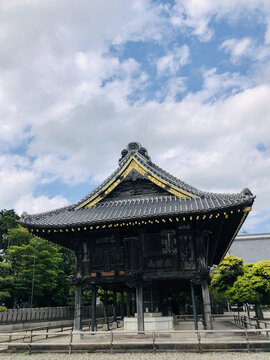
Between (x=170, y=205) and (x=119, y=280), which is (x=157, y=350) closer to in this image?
(x=119, y=280)

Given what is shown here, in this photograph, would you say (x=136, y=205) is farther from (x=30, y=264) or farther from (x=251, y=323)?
(x=30, y=264)

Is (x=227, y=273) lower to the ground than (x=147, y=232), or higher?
lower

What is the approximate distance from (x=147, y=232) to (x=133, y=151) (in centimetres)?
555

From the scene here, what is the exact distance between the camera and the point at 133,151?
18.5 meters

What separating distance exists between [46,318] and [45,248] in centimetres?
988

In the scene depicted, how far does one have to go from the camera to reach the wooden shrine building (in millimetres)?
13883

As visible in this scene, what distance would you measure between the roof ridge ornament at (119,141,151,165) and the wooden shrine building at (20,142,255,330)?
70.6 inches

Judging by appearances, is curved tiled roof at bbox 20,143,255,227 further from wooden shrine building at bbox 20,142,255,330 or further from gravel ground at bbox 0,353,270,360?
gravel ground at bbox 0,353,270,360

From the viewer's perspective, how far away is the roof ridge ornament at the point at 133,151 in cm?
1859

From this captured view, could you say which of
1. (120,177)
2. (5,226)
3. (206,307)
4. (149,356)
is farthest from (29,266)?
(149,356)

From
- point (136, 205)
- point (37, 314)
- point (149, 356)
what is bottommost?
point (149, 356)

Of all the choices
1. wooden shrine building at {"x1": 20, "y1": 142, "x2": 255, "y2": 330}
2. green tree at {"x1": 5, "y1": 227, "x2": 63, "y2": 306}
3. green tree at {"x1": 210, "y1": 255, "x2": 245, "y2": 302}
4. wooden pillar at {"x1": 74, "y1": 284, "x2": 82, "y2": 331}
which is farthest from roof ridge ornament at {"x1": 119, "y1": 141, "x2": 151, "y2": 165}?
green tree at {"x1": 5, "y1": 227, "x2": 63, "y2": 306}

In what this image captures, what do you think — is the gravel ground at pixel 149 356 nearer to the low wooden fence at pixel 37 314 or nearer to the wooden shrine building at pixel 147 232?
the wooden shrine building at pixel 147 232

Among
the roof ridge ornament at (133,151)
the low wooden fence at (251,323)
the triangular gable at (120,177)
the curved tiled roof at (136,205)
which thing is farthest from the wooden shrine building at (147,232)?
the low wooden fence at (251,323)
